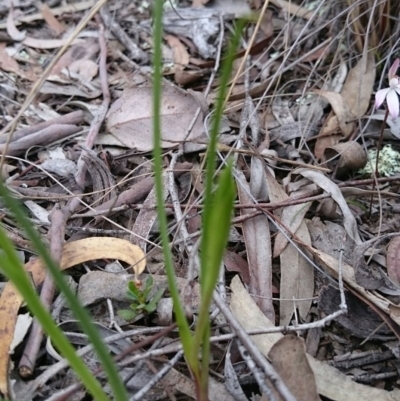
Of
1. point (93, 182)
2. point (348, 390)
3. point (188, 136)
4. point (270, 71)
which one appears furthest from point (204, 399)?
point (270, 71)

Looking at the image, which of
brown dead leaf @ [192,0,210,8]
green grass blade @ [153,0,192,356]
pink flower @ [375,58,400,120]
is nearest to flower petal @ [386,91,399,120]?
pink flower @ [375,58,400,120]

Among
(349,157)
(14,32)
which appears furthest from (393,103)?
(14,32)

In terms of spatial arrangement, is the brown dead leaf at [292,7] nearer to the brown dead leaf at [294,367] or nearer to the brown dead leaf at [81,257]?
the brown dead leaf at [81,257]

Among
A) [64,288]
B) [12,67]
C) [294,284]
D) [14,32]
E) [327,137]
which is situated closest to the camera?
[64,288]

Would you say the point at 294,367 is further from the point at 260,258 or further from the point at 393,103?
the point at 393,103

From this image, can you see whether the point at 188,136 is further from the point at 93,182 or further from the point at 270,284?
→ the point at 270,284

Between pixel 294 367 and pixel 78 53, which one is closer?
pixel 294 367

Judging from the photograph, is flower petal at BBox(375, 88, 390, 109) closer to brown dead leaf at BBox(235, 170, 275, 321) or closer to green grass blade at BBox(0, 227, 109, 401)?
brown dead leaf at BBox(235, 170, 275, 321)
